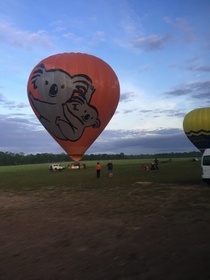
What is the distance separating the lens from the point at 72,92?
24266 millimetres

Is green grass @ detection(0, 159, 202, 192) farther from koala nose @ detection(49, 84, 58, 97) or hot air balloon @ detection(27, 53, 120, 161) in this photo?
koala nose @ detection(49, 84, 58, 97)

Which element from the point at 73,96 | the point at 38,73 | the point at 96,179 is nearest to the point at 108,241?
the point at 73,96

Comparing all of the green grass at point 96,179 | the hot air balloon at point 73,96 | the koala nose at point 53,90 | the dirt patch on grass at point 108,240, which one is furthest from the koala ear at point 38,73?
the dirt patch on grass at point 108,240

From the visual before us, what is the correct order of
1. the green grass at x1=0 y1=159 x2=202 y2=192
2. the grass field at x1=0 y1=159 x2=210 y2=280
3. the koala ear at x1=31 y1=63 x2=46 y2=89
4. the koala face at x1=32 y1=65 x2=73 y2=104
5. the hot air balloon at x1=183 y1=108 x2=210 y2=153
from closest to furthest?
1. the grass field at x1=0 y1=159 x2=210 y2=280
2. the green grass at x1=0 y1=159 x2=202 y2=192
3. the koala face at x1=32 y1=65 x2=73 y2=104
4. the koala ear at x1=31 y1=63 x2=46 y2=89
5. the hot air balloon at x1=183 y1=108 x2=210 y2=153

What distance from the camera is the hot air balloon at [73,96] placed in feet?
79.7

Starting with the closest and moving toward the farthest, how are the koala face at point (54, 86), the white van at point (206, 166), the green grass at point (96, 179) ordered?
the white van at point (206, 166), the green grass at point (96, 179), the koala face at point (54, 86)

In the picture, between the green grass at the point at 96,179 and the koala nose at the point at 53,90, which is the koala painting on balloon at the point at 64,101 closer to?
the koala nose at the point at 53,90

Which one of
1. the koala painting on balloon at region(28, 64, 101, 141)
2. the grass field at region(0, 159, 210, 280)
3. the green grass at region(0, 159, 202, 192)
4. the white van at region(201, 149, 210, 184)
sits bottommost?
the grass field at region(0, 159, 210, 280)

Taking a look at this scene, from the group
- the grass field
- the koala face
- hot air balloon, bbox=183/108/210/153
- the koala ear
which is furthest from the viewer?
hot air balloon, bbox=183/108/210/153

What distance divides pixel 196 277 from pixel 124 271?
1.30 m

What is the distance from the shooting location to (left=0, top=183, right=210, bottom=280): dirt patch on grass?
581 centimetres

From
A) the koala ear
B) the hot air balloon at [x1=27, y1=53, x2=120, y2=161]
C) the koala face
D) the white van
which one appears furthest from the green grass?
the koala ear

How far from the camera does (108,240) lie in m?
7.91

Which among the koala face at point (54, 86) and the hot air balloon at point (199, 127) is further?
the hot air balloon at point (199, 127)
